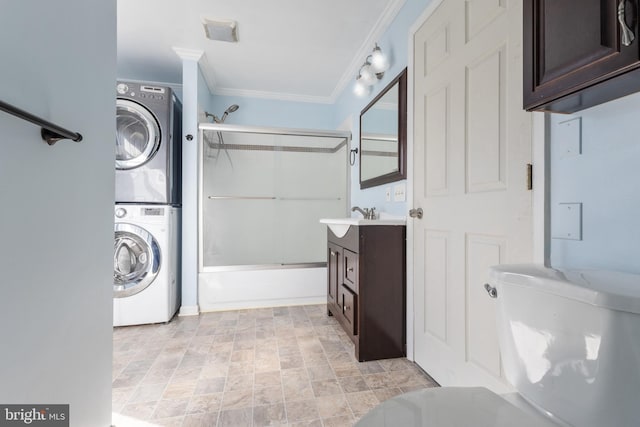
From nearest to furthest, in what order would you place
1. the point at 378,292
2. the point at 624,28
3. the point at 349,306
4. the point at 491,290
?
1. the point at 624,28
2. the point at 491,290
3. the point at 378,292
4. the point at 349,306

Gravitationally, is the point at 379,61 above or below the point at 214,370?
above

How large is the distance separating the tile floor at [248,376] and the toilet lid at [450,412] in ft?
2.42

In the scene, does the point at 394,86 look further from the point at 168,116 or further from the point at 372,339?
the point at 168,116

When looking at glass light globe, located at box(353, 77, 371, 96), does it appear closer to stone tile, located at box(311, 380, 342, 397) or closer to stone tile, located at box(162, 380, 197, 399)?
stone tile, located at box(311, 380, 342, 397)

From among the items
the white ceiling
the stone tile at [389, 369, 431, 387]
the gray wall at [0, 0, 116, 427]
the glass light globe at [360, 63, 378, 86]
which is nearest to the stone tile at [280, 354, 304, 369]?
the stone tile at [389, 369, 431, 387]

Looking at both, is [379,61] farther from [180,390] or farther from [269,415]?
[180,390]

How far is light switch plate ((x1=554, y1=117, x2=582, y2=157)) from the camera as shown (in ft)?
2.86

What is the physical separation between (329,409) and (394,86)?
2040 mm

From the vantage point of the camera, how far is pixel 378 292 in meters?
1.79

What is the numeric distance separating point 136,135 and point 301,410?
248cm

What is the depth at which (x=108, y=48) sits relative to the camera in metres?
1.12

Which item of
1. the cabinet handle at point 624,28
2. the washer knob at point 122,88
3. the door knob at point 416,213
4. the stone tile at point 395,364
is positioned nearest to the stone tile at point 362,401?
the stone tile at point 395,364

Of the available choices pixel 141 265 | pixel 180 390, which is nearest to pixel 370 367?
pixel 180 390

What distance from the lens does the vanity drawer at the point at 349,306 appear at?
72.7 inches
